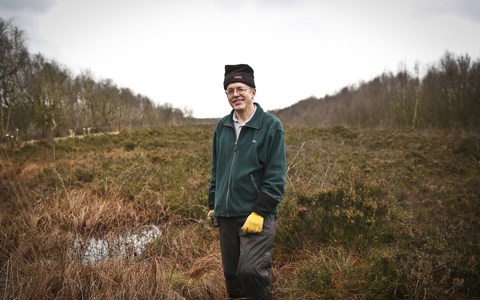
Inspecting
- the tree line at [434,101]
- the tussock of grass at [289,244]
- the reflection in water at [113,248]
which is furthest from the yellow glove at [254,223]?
the tree line at [434,101]

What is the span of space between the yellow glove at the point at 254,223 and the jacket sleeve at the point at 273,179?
0.04m

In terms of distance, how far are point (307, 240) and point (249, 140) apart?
1918 millimetres

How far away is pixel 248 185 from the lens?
198cm

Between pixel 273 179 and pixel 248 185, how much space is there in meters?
0.23

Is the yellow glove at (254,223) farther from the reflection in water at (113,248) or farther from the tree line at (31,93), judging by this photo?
the tree line at (31,93)

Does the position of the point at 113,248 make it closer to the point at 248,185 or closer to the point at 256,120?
the point at 248,185

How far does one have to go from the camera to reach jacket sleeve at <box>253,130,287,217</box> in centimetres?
183

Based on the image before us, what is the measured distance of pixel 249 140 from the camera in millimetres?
2029

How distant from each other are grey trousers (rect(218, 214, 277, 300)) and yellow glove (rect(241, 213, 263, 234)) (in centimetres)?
8

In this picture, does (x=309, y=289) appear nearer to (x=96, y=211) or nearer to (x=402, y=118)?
(x=96, y=211)

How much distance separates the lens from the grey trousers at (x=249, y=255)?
1808mm

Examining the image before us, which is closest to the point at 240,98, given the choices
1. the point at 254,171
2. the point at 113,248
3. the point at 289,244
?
the point at 254,171

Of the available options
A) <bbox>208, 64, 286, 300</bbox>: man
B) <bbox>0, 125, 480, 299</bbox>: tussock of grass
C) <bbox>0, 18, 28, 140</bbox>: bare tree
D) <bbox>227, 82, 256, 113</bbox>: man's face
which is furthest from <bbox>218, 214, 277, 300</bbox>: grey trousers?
<bbox>0, 18, 28, 140</bbox>: bare tree

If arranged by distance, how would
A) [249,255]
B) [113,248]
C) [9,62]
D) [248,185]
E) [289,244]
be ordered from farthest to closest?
[9,62]
[113,248]
[289,244]
[248,185]
[249,255]
